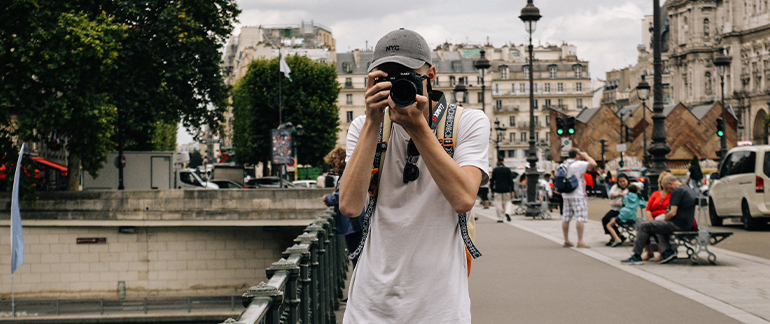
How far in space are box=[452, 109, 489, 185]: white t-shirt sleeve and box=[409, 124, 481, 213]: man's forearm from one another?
0.12 meters

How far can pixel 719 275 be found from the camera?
9.49 metres

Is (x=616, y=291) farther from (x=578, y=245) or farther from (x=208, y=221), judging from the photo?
(x=208, y=221)

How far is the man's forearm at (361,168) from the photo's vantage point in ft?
8.05

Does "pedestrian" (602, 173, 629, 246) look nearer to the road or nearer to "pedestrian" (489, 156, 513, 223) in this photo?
the road

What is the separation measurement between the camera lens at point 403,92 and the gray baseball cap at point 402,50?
99 mm

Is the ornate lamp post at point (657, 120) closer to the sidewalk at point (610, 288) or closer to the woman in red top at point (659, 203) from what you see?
the sidewalk at point (610, 288)

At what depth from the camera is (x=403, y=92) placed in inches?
91.5

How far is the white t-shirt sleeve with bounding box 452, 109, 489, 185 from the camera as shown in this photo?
254cm

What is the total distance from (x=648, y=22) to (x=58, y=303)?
138 metres

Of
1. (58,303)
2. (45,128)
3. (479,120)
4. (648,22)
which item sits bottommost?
(58,303)

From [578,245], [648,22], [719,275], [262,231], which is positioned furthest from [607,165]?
[648,22]

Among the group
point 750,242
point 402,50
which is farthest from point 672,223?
point 402,50

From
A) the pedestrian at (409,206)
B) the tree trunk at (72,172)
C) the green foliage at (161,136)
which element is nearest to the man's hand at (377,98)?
the pedestrian at (409,206)

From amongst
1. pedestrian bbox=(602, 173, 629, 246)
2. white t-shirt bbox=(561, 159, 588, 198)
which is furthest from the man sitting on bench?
pedestrian bbox=(602, 173, 629, 246)
